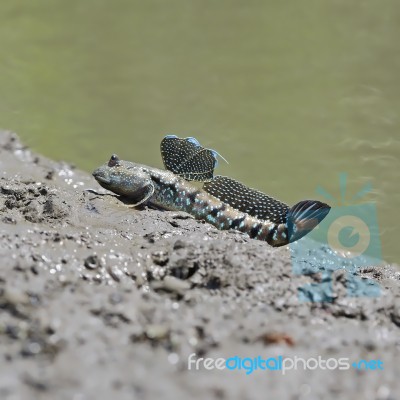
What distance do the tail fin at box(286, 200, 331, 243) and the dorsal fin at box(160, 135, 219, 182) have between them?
1.53ft

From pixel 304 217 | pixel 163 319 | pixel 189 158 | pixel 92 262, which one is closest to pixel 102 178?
pixel 189 158

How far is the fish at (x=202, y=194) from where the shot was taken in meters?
3.51

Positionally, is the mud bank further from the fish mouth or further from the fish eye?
the fish eye

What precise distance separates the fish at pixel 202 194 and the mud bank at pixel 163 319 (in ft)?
1.88

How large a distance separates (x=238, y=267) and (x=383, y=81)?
15.0ft

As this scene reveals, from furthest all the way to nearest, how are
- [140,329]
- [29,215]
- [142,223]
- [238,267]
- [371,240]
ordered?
[371,240]
[142,223]
[29,215]
[238,267]
[140,329]

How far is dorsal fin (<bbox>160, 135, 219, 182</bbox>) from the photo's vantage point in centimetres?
361

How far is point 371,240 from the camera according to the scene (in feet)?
14.5

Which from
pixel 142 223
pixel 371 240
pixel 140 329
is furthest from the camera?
pixel 371 240

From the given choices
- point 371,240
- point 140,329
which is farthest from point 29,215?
point 371,240

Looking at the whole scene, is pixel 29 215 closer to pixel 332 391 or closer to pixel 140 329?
pixel 140 329

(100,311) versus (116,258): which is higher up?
(116,258)

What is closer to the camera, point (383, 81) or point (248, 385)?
point (248, 385)

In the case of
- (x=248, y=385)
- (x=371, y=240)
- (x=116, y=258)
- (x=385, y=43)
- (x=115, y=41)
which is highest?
(x=385, y=43)
